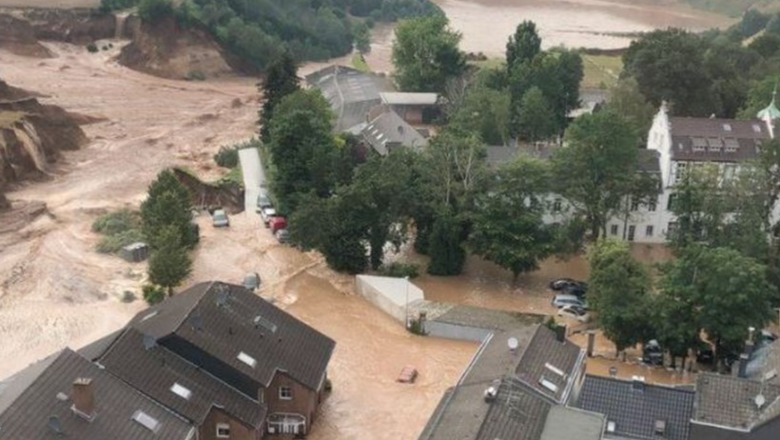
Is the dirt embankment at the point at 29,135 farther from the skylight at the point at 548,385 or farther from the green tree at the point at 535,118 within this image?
the skylight at the point at 548,385

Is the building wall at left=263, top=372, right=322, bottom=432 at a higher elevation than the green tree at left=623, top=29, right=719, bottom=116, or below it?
below

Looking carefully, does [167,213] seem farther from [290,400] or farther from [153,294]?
[290,400]

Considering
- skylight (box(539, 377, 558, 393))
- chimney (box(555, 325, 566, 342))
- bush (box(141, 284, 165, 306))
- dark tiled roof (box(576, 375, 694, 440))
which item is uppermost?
skylight (box(539, 377, 558, 393))

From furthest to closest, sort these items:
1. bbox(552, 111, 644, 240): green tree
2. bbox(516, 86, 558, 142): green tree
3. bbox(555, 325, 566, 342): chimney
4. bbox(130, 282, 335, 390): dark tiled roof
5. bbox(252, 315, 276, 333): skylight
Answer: bbox(516, 86, 558, 142): green tree
bbox(552, 111, 644, 240): green tree
bbox(555, 325, 566, 342): chimney
bbox(252, 315, 276, 333): skylight
bbox(130, 282, 335, 390): dark tiled roof

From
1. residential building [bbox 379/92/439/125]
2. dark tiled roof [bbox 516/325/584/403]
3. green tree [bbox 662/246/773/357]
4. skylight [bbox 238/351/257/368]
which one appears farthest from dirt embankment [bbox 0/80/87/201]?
green tree [bbox 662/246/773/357]

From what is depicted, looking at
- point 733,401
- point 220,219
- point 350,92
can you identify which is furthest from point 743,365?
point 350,92

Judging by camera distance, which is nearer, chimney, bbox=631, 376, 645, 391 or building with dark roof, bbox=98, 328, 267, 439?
building with dark roof, bbox=98, 328, 267, 439

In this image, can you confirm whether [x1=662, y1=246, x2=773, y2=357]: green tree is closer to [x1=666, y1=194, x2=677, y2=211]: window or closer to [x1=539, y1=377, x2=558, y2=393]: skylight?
[x1=539, y1=377, x2=558, y2=393]: skylight

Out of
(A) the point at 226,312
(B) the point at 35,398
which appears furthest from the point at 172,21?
(B) the point at 35,398
